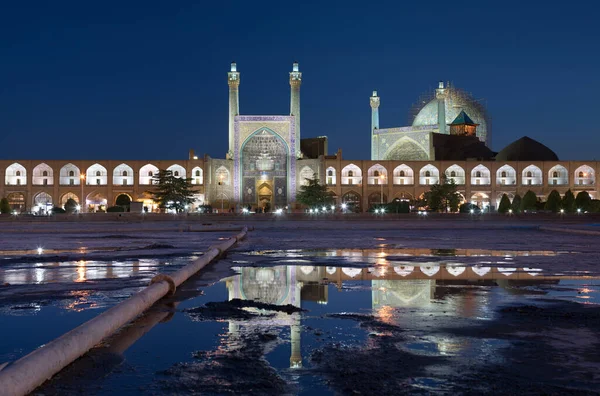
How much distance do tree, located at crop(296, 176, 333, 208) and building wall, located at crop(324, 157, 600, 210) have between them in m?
5.05

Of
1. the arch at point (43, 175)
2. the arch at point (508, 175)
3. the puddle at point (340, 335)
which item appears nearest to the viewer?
the puddle at point (340, 335)

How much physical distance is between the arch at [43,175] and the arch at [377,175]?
25.4m

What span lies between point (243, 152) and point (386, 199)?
1232cm

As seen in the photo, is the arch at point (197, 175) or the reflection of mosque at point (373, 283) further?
the arch at point (197, 175)

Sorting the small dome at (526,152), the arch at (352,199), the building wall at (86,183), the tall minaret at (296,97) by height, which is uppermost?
the tall minaret at (296,97)

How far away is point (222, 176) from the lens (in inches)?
2147

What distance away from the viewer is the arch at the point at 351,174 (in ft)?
183

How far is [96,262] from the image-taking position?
935 centimetres

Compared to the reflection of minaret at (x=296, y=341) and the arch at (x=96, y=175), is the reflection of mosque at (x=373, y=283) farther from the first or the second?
the arch at (x=96, y=175)

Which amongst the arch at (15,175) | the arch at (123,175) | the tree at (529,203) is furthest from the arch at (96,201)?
the tree at (529,203)

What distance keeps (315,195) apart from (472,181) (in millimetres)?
15319

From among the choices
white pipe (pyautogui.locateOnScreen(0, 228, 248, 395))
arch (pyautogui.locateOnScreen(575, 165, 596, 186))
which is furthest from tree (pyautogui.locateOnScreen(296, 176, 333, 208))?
white pipe (pyautogui.locateOnScreen(0, 228, 248, 395))

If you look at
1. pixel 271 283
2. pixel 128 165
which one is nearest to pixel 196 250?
pixel 271 283

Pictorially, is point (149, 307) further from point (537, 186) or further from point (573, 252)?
point (537, 186)
